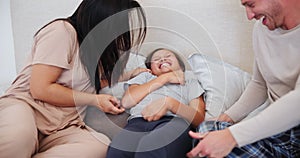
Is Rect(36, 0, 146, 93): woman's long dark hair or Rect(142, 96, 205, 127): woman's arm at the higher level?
Rect(36, 0, 146, 93): woman's long dark hair

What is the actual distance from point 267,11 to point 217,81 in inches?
18.6

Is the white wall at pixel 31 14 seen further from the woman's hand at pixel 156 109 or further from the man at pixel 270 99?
the man at pixel 270 99

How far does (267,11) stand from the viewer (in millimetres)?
1046

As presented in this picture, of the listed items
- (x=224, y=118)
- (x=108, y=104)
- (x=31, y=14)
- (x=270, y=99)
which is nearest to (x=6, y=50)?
(x=31, y=14)

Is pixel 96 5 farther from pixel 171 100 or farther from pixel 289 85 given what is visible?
pixel 289 85

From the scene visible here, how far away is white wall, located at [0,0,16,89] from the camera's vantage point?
1965 millimetres

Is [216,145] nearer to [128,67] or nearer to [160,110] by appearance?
[160,110]

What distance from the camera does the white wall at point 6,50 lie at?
1.97 metres

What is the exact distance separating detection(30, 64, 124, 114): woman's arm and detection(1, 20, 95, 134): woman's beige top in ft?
0.08

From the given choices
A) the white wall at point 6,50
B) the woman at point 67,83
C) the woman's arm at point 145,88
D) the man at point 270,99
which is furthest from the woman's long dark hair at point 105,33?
the white wall at point 6,50

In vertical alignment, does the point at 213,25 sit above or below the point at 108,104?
above

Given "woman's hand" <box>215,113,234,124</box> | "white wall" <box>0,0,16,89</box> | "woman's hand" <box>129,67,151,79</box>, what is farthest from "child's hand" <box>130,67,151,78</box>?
"white wall" <box>0,0,16,89</box>

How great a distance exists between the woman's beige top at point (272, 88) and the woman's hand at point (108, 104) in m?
0.40

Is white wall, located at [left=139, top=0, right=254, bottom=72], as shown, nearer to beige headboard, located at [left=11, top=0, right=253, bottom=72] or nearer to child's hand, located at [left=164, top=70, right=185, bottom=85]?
beige headboard, located at [left=11, top=0, right=253, bottom=72]
